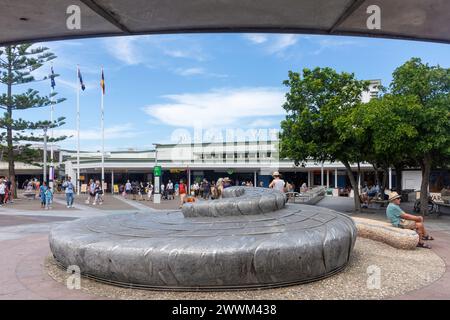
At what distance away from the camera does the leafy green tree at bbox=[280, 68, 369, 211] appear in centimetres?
1745

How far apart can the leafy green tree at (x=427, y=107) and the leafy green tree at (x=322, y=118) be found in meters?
2.27

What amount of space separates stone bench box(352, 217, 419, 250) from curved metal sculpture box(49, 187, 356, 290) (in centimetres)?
235

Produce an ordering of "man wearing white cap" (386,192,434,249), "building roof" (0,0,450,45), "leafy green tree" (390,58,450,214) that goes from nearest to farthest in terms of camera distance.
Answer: "building roof" (0,0,450,45) → "man wearing white cap" (386,192,434,249) → "leafy green tree" (390,58,450,214)

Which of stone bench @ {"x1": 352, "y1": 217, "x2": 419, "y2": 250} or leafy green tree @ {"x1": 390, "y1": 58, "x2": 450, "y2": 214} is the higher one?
leafy green tree @ {"x1": 390, "y1": 58, "x2": 450, "y2": 214}

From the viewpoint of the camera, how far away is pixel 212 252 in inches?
199

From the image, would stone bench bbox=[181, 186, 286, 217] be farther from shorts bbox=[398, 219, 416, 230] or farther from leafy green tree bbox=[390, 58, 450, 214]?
leafy green tree bbox=[390, 58, 450, 214]

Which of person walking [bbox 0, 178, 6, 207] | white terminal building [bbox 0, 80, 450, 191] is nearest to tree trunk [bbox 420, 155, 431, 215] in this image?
person walking [bbox 0, 178, 6, 207]

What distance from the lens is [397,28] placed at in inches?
141

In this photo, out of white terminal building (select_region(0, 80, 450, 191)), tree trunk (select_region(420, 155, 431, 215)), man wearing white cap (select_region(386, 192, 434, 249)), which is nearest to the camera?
man wearing white cap (select_region(386, 192, 434, 249))

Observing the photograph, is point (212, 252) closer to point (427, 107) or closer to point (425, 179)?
point (427, 107)

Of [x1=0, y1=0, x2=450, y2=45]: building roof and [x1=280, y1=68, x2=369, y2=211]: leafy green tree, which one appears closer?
[x1=0, y1=0, x2=450, y2=45]: building roof

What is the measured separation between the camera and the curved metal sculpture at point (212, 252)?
5090 mm

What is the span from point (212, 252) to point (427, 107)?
12.7m

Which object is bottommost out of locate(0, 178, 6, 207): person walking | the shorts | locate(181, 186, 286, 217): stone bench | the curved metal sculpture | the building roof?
locate(0, 178, 6, 207): person walking
